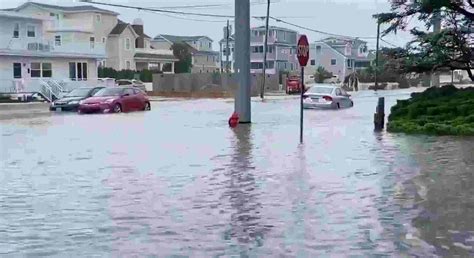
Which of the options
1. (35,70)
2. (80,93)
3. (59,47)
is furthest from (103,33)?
(80,93)

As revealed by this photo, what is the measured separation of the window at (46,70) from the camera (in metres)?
→ 57.0

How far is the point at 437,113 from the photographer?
843 inches

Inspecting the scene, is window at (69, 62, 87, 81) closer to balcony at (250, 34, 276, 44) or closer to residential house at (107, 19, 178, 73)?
residential house at (107, 19, 178, 73)

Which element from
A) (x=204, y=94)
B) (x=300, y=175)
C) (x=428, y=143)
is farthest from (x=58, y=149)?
(x=204, y=94)

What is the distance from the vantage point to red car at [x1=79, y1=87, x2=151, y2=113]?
36.1 m

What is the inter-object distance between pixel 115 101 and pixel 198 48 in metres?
79.2

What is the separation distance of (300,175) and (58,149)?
290 inches

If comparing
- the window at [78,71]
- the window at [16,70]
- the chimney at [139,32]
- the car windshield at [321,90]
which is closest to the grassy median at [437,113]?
the car windshield at [321,90]

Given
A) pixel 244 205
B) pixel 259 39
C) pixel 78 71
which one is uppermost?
pixel 259 39

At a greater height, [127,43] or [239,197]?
[127,43]

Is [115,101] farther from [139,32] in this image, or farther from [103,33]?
[139,32]

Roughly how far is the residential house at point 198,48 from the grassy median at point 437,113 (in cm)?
8293

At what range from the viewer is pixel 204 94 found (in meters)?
61.5

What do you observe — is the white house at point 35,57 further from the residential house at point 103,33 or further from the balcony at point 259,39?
the balcony at point 259,39
